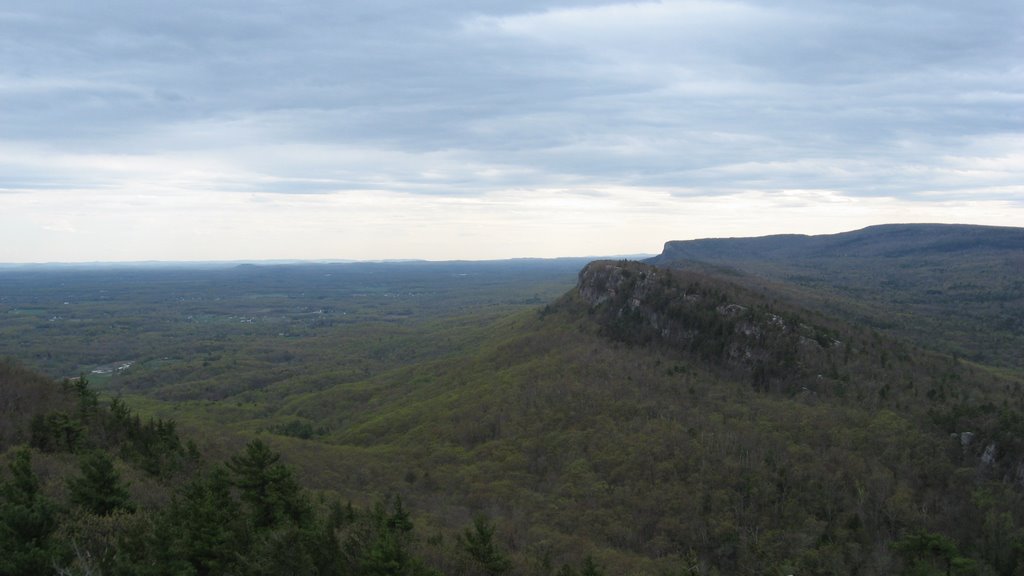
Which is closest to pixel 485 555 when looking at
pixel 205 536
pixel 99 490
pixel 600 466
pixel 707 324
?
pixel 205 536

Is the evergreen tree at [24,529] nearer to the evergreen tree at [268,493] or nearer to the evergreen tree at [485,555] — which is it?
the evergreen tree at [268,493]

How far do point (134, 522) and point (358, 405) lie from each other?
255 feet

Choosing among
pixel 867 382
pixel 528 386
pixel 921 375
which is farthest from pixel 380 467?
pixel 921 375

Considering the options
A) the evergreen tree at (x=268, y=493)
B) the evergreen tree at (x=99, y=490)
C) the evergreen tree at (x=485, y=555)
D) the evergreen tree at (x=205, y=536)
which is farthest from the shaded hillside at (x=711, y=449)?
the evergreen tree at (x=99, y=490)

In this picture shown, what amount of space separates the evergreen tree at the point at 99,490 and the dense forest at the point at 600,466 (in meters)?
0.13

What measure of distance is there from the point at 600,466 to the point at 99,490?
131ft

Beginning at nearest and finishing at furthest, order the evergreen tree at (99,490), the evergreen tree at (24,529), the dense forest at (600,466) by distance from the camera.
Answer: the evergreen tree at (24,529), the dense forest at (600,466), the evergreen tree at (99,490)

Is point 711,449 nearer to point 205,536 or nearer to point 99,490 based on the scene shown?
point 205,536

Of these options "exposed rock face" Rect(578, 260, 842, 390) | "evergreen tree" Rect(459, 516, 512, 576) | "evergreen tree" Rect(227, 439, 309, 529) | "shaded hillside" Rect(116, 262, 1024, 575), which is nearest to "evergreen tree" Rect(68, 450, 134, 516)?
"evergreen tree" Rect(227, 439, 309, 529)

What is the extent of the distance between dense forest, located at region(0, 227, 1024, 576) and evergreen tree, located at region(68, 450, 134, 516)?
0.42 ft

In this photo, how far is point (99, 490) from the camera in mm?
31656

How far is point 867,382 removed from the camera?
214 feet

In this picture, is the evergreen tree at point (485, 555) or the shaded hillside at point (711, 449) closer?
the evergreen tree at point (485, 555)

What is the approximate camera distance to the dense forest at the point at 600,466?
29.8 meters
